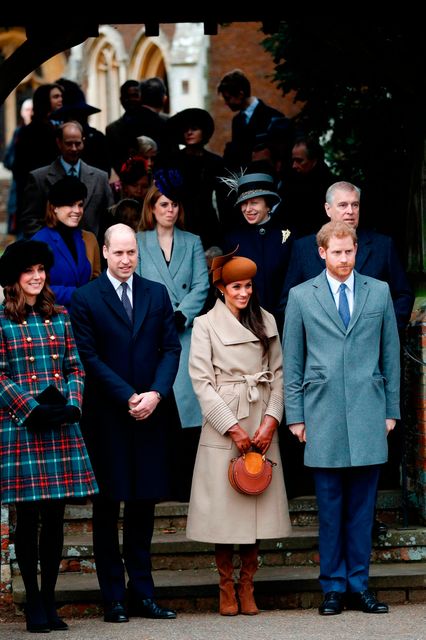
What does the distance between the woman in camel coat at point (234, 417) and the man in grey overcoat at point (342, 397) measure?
0.19 meters

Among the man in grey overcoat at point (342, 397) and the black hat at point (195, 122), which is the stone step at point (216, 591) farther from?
the black hat at point (195, 122)

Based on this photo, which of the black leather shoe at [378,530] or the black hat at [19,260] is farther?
the black leather shoe at [378,530]

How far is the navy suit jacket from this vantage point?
923 centimetres

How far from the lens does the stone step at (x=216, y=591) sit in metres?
8.74

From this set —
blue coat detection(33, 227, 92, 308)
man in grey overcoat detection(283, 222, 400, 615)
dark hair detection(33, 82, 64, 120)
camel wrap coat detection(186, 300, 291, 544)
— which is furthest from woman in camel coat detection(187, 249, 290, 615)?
dark hair detection(33, 82, 64, 120)

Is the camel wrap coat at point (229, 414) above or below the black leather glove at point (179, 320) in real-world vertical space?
below

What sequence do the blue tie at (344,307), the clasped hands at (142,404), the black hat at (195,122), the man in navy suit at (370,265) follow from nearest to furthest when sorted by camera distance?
1. the clasped hands at (142,404)
2. the blue tie at (344,307)
3. the man in navy suit at (370,265)
4. the black hat at (195,122)

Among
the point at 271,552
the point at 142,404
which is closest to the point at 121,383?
the point at 142,404

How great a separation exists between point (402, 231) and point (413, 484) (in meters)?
3.51

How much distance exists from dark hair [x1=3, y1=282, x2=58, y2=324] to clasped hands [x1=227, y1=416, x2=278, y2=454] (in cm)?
116

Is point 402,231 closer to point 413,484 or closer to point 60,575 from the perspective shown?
point 413,484

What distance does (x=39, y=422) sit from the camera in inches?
318

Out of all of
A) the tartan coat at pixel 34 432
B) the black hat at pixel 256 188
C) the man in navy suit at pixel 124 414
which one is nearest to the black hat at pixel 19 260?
the tartan coat at pixel 34 432

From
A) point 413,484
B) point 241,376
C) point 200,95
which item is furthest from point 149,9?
point 200,95
